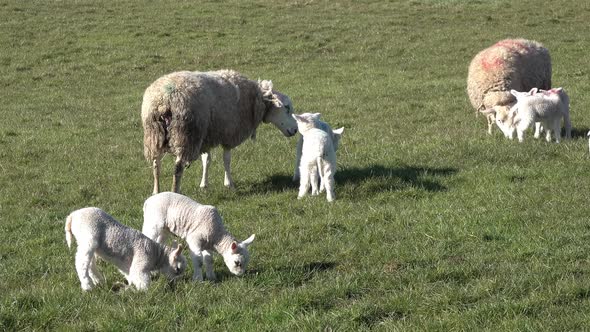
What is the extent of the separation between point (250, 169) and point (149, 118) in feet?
7.33

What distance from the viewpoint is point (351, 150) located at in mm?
13680

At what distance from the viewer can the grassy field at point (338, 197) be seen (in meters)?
6.24

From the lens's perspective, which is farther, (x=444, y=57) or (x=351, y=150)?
(x=444, y=57)

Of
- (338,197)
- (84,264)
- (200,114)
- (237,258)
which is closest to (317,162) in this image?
(338,197)

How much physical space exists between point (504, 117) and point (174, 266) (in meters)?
8.69

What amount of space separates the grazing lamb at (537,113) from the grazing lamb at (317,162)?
4.34m

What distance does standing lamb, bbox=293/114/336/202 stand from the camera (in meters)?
10.0

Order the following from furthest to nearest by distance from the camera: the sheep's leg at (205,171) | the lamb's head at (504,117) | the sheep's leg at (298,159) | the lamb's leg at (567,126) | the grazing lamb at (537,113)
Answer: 1. the lamb's leg at (567,126)
2. the lamb's head at (504,117)
3. the grazing lamb at (537,113)
4. the sheep's leg at (205,171)
5. the sheep's leg at (298,159)

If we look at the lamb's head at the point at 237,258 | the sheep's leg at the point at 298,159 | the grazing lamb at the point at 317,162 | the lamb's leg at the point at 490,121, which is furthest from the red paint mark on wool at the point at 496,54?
the lamb's head at the point at 237,258

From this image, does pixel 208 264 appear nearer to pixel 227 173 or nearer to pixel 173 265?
pixel 173 265

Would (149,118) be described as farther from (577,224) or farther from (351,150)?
(577,224)

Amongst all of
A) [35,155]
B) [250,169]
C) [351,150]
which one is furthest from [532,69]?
[35,155]

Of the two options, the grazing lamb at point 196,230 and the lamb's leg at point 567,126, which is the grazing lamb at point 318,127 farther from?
the lamb's leg at point 567,126

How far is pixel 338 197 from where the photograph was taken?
10.5 meters
